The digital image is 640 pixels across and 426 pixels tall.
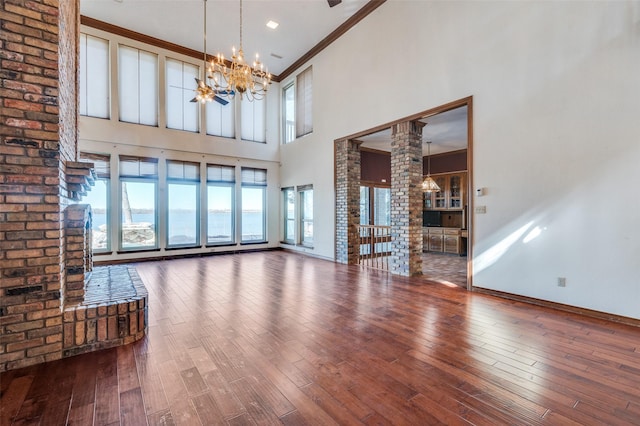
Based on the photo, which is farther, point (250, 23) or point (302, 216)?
point (302, 216)

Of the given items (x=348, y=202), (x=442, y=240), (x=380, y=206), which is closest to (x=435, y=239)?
(x=442, y=240)

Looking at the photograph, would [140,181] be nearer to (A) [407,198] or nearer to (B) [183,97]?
(B) [183,97]

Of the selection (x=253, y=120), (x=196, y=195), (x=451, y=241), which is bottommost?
(x=451, y=241)

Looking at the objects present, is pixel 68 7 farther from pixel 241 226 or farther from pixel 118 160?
pixel 241 226

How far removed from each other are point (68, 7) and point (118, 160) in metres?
4.53

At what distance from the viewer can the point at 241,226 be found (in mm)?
8656

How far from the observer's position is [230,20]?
20.8 ft

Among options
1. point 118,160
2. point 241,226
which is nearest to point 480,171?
point 241,226

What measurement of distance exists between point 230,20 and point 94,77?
3474 millimetres

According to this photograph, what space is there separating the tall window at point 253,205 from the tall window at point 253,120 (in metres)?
1.07

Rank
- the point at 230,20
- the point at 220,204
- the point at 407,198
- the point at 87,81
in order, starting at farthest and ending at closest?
1. the point at 220,204
2. the point at 87,81
3. the point at 230,20
4. the point at 407,198

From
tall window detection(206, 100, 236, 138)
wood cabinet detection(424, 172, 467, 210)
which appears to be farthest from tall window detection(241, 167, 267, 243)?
wood cabinet detection(424, 172, 467, 210)

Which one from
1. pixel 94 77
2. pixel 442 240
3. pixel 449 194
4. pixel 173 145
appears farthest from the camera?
pixel 449 194

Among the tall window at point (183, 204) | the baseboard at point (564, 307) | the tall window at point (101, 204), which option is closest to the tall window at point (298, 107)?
the tall window at point (183, 204)
